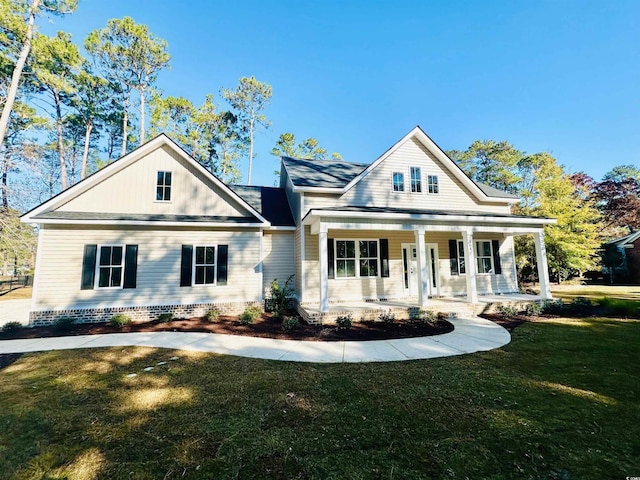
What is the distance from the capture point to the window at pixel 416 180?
496 inches

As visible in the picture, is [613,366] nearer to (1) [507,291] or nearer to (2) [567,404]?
(2) [567,404]

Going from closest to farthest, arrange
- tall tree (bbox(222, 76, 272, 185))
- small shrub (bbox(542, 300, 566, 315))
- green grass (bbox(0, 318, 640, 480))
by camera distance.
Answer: green grass (bbox(0, 318, 640, 480))
small shrub (bbox(542, 300, 566, 315))
tall tree (bbox(222, 76, 272, 185))

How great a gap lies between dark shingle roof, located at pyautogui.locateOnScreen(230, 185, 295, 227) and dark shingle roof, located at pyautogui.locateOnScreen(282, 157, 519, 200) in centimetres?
194

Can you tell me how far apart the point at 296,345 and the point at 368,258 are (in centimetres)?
587

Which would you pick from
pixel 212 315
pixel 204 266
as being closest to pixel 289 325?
pixel 212 315

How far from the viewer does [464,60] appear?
14.3 meters

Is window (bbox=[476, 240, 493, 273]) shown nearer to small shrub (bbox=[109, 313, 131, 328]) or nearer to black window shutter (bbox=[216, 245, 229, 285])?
black window shutter (bbox=[216, 245, 229, 285])

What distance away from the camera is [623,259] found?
70.4 ft

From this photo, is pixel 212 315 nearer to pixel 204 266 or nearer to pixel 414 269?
pixel 204 266

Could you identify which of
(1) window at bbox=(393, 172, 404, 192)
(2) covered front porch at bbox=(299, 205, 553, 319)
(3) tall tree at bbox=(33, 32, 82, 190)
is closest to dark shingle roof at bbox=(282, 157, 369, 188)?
(1) window at bbox=(393, 172, 404, 192)

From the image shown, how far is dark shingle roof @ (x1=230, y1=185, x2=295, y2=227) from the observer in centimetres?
1252

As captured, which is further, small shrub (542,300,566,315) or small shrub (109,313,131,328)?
small shrub (542,300,566,315)

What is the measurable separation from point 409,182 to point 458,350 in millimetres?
8276

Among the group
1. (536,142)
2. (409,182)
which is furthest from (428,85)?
(536,142)
